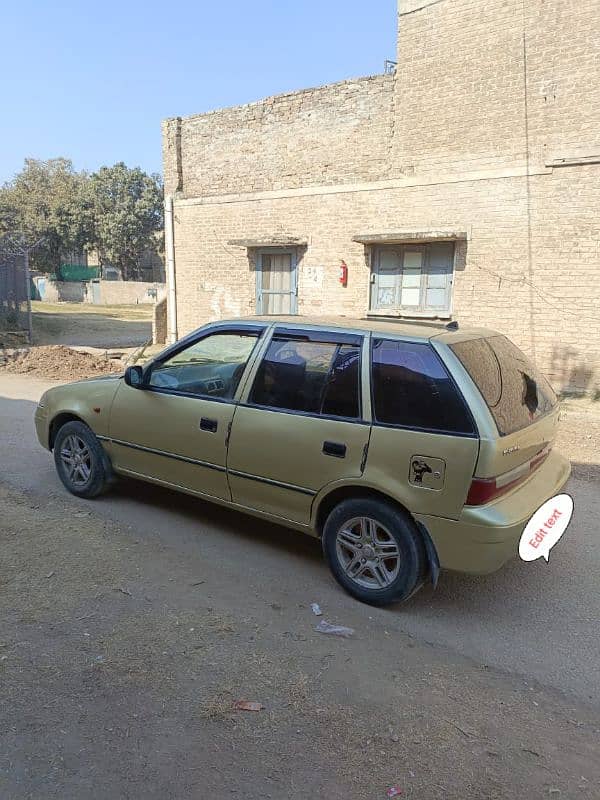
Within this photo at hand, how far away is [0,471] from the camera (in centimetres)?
552

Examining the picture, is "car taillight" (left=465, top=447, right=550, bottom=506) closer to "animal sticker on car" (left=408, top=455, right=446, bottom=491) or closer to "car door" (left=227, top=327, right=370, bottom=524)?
"animal sticker on car" (left=408, top=455, right=446, bottom=491)

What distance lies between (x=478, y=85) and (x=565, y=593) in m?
8.54

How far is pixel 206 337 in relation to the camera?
4277mm

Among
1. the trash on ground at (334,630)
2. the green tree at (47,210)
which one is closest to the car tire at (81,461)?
the trash on ground at (334,630)

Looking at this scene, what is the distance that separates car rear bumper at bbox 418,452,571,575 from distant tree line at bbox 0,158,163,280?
1800 inches

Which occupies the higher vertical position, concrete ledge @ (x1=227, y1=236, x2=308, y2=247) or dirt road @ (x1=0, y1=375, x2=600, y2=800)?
concrete ledge @ (x1=227, y1=236, x2=308, y2=247)

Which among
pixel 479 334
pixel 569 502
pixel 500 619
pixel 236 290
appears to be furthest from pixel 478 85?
pixel 500 619

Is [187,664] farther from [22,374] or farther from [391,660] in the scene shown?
[22,374]

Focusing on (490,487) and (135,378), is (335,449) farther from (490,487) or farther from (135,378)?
(135,378)

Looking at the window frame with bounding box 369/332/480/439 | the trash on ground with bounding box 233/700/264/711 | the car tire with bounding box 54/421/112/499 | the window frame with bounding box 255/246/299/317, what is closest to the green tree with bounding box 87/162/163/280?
the window frame with bounding box 255/246/299/317

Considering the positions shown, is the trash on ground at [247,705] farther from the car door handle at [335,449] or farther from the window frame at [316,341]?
the window frame at [316,341]

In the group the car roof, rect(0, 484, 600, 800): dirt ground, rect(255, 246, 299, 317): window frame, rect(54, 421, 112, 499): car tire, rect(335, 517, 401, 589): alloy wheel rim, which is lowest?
rect(0, 484, 600, 800): dirt ground

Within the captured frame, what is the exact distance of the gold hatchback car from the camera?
9.97 feet

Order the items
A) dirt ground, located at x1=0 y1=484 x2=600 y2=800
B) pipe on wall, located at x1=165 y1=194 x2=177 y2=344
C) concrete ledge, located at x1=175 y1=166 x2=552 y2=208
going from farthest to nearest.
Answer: pipe on wall, located at x1=165 y1=194 x2=177 y2=344
concrete ledge, located at x1=175 y1=166 x2=552 y2=208
dirt ground, located at x1=0 y1=484 x2=600 y2=800
